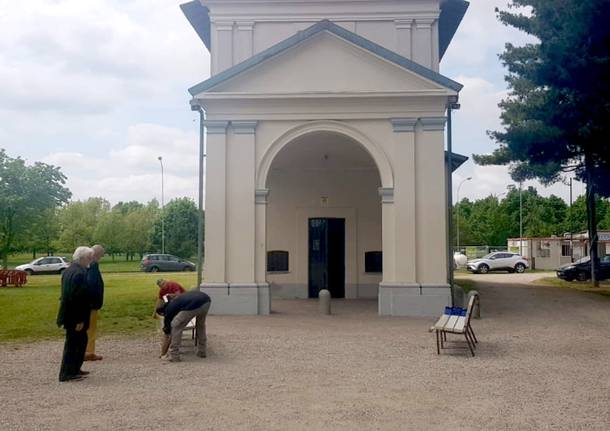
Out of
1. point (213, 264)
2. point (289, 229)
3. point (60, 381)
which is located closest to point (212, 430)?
point (60, 381)

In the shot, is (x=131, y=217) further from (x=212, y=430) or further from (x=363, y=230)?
(x=212, y=430)

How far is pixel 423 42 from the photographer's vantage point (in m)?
18.9

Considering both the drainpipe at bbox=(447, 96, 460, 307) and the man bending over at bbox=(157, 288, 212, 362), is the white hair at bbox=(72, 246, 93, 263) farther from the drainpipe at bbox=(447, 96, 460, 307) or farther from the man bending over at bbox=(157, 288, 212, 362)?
the drainpipe at bbox=(447, 96, 460, 307)

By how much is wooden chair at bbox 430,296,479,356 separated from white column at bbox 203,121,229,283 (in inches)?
237

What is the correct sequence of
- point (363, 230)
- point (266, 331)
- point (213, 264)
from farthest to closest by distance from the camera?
point (363, 230)
point (213, 264)
point (266, 331)

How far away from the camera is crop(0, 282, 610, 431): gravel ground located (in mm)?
6145

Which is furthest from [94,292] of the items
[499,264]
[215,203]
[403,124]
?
[499,264]

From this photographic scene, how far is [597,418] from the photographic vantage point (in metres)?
6.24

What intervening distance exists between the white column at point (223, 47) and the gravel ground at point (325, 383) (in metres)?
9.04

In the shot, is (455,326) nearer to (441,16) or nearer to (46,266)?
(441,16)

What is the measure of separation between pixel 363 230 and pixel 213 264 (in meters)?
6.45

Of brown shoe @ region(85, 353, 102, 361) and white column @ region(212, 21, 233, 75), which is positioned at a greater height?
white column @ region(212, 21, 233, 75)

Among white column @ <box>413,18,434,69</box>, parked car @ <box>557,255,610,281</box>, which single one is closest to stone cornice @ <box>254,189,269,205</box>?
white column @ <box>413,18,434,69</box>

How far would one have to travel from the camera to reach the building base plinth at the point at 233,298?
14625mm
